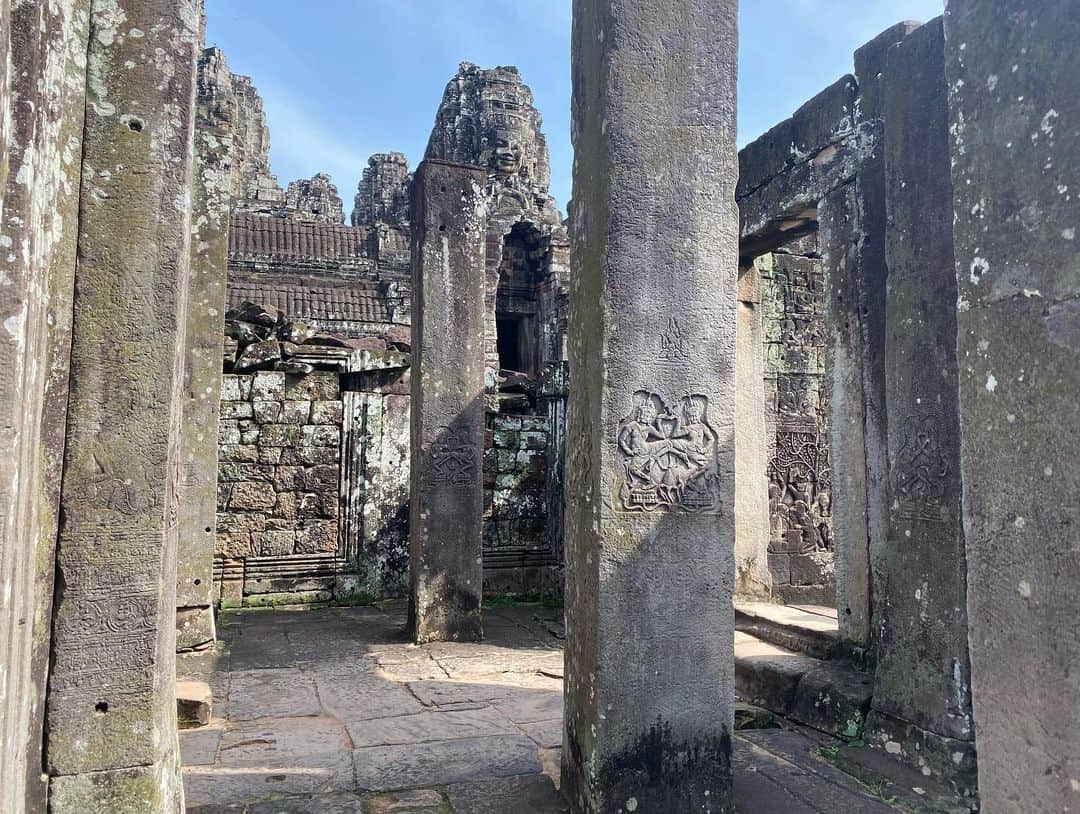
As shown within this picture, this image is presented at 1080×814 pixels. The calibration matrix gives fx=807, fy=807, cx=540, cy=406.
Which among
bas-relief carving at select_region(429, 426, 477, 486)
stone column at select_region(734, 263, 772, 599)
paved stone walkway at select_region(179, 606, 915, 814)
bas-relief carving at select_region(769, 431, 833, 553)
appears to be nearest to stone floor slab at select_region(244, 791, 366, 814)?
paved stone walkway at select_region(179, 606, 915, 814)

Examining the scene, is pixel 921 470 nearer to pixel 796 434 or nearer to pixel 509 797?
pixel 509 797

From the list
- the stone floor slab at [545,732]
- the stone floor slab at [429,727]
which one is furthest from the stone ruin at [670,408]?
the stone floor slab at [429,727]

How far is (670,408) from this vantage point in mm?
3100

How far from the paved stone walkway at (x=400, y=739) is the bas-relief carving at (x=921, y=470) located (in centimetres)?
131

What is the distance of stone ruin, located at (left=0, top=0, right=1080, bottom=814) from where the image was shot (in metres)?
1.56

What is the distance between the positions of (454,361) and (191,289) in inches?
82.9

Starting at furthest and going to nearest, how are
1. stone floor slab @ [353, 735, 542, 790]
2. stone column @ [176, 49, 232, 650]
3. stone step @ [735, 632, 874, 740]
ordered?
stone column @ [176, 49, 232, 650], stone step @ [735, 632, 874, 740], stone floor slab @ [353, 735, 542, 790]

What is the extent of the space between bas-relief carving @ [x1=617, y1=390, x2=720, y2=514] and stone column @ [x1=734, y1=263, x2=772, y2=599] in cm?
359

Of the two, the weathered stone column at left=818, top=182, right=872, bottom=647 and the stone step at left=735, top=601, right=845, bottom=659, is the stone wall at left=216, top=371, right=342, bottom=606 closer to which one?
the stone step at left=735, top=601, right=845, bottom=659

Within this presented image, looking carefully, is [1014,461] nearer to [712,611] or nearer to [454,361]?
[712,611]

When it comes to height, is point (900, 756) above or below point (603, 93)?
below

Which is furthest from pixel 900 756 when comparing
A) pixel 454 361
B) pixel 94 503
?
pixel 454 361

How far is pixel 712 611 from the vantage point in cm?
310

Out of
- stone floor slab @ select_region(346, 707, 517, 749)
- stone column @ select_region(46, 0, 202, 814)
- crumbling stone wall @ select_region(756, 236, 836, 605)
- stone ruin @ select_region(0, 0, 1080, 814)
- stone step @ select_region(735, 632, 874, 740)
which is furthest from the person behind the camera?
crumbling stone wall @ select_region(756, 236, 836, 605)
